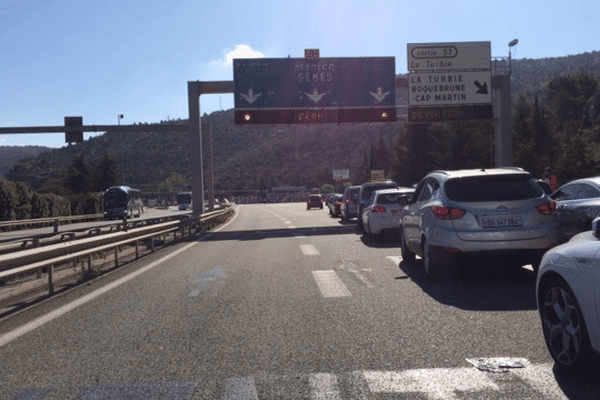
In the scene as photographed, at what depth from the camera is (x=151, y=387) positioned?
4.36 metres

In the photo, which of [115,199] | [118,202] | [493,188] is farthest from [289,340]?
[115,199]

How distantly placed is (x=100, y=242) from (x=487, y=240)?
7368mm

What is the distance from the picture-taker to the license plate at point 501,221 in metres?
Result: 8.49

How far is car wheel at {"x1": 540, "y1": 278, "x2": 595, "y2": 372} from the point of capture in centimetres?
417

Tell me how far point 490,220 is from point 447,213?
1.99 ft

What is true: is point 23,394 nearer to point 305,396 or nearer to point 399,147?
point 305,396

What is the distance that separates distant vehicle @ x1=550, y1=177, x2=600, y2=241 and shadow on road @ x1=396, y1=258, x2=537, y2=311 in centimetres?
96

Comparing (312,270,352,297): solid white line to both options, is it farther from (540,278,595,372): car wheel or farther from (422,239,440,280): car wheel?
(540,278,595,372): car wheel

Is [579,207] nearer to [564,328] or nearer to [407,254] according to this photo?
[407,254]

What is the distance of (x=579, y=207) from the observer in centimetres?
922

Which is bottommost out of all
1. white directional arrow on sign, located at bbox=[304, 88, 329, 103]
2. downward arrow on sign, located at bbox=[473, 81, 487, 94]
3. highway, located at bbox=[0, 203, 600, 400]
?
highway, located at bbox=[0, 203, 600, 400]

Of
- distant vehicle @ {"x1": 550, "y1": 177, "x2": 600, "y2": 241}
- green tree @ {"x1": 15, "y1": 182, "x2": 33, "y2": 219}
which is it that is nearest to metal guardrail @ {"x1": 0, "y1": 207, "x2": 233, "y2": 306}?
distant vehicle @ {"x1": 550, "y1": 177, "x2": 600, "y2": 241}

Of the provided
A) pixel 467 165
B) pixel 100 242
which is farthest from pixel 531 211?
pixel 467 165

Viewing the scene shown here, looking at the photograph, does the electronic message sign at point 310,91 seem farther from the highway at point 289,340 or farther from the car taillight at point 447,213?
the car taillight at point 447,213
